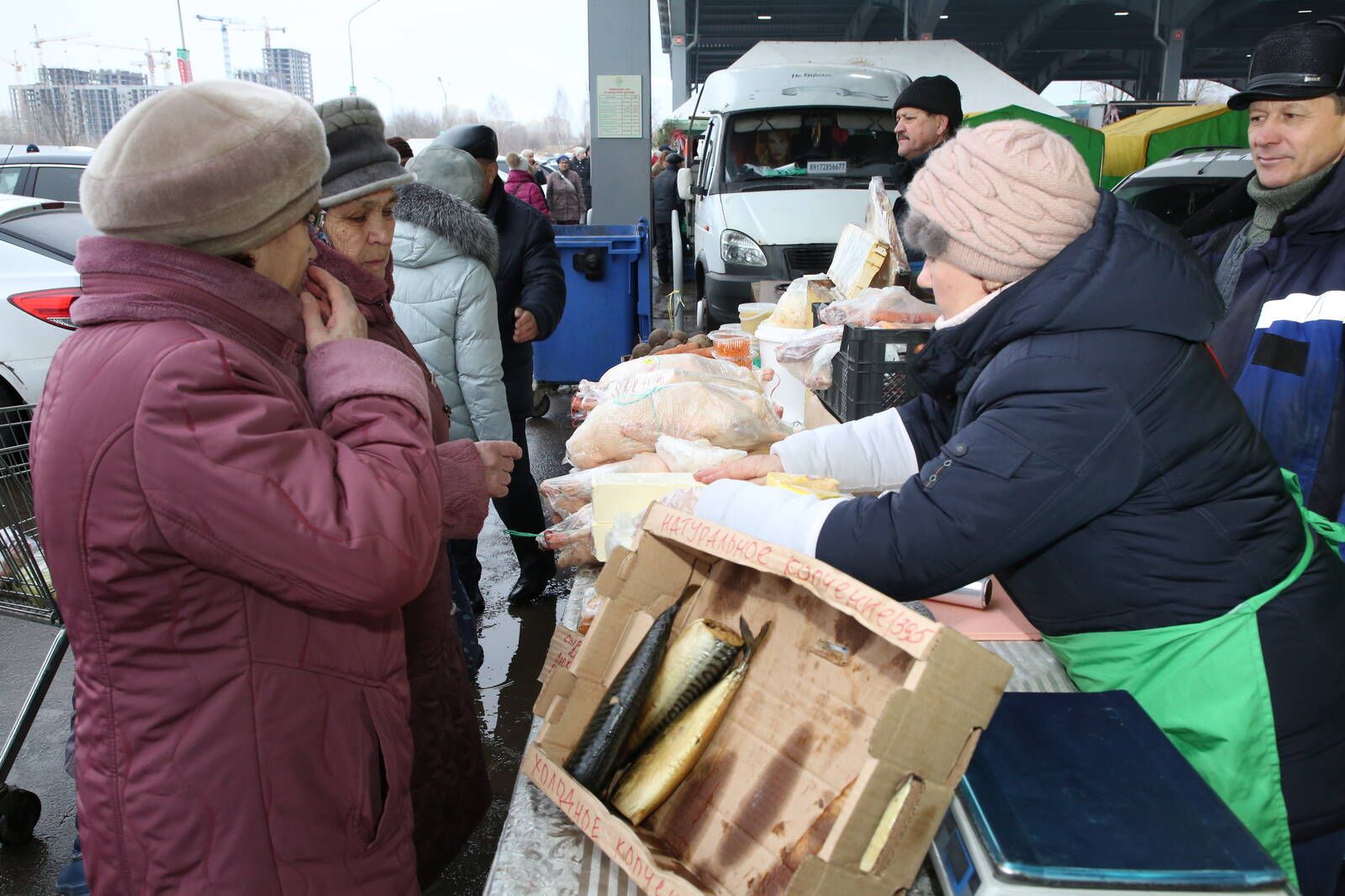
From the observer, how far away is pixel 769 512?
143 centimetres

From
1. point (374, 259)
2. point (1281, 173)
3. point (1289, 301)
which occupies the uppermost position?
point (1281, 173)

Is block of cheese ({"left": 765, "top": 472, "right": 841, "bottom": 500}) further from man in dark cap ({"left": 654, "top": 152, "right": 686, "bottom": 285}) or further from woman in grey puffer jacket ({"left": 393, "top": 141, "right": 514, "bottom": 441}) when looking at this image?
man in dark cap ({"left": 654, "top": 152, "right": 686, "bottom": 285})

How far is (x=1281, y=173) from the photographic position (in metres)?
2.49

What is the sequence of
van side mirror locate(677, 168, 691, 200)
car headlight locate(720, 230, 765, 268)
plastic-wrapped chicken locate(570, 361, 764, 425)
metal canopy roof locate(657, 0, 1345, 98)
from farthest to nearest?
1. metal canopy roof locate(657, 0, 1345, 98)
2. van side mirror locate(677, 168, 691, 200)
3. car headlight locate(720, 230, 765, 268)
4. plastic-wrapped chicken locate(570, 361, 764, 425)

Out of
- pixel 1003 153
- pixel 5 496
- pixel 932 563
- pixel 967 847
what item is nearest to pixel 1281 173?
pixel 1003 153

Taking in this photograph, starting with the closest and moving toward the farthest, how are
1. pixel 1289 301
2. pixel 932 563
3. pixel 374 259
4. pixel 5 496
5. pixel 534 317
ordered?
pixel 932 563, pixel 374 259, pixel 1289 301, pixel 5 496, pixel 534 317

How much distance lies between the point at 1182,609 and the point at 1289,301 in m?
1.46

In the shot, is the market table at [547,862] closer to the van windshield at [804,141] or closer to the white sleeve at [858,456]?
the white sleeve at [858,456]

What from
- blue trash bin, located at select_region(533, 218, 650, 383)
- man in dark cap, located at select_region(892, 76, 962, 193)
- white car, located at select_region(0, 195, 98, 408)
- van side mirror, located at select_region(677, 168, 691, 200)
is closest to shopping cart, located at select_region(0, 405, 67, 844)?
white car, located at select_region(0, 195, 98, 408)

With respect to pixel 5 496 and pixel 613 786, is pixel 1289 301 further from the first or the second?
pixel 5 496

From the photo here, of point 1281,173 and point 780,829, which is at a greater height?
point 1281,173

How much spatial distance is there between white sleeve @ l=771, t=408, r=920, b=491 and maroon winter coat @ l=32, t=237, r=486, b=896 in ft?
3.03

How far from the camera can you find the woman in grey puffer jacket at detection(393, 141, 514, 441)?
10.5ft

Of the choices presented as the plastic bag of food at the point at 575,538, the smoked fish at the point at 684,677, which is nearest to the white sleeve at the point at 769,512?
the smoked fish at the point at 684,677
